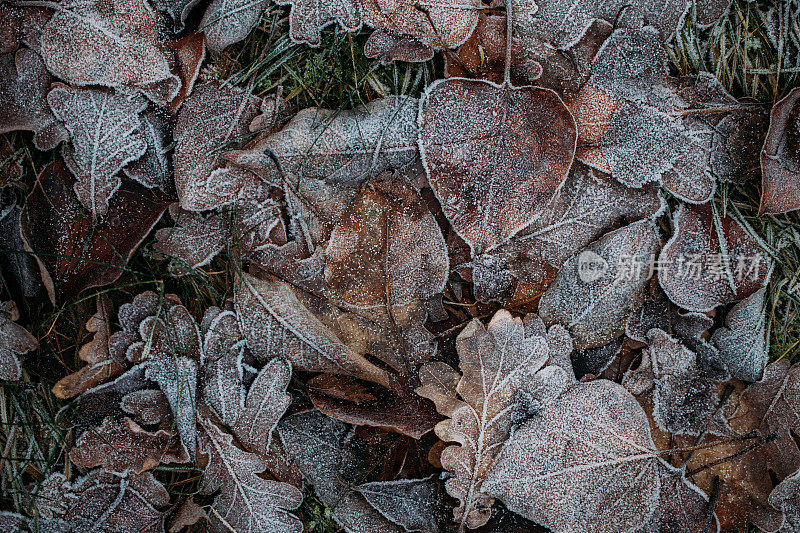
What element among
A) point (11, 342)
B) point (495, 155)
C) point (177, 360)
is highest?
point (495, 155)

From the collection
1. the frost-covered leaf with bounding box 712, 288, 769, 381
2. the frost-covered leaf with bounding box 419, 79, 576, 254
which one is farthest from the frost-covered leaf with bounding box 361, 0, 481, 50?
the frost-covered leaf with bounding box 712, 288, 769, 381

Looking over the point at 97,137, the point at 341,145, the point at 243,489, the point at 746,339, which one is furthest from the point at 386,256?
the point at 746,339

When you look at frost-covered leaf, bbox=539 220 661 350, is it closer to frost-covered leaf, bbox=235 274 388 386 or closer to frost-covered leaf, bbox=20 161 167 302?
frost-covered leaf, bbox=235 274 388 386

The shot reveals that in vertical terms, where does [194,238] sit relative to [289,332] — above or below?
above

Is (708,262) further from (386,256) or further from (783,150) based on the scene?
(386,256)

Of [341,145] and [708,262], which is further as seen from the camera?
[708,262]

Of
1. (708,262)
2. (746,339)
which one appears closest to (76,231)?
(708,262)

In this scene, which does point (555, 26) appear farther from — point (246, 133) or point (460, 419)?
point (460, 419)

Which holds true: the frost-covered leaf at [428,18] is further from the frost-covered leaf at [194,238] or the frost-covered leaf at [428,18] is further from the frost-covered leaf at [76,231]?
the frost-covered leaf at [76,231]
